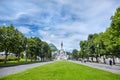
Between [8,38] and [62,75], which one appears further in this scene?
[8,38]

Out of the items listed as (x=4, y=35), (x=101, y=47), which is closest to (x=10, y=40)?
(x=4, y=35)

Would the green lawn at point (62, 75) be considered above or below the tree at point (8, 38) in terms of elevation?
below

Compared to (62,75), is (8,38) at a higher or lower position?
higher

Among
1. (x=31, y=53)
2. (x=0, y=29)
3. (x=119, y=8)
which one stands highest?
(x=119, y=8)

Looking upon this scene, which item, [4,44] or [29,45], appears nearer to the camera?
[4,44]

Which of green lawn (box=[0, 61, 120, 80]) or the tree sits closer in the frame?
green lawn (box=[0, 61, 120, 80])

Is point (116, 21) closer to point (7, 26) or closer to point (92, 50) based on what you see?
point (7, 26)

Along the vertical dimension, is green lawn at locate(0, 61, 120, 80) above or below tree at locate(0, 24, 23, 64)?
below

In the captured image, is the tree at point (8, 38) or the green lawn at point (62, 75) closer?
the green lawn at point (62, 75)

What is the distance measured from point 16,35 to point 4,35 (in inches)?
177

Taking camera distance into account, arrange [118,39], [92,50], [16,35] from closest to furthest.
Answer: [118,39] < [16,35] < [92,50]

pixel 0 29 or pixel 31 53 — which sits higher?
pixel 0 29

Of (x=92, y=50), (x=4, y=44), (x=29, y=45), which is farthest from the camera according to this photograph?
(x=92, y=50)

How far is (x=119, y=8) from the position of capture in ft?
159
